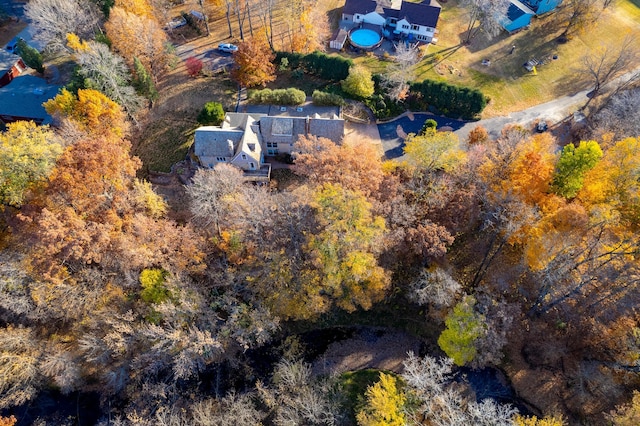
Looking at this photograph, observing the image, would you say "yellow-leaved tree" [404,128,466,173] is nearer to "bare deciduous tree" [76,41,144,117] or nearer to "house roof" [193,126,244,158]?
"house roof" [193,126,244,158]

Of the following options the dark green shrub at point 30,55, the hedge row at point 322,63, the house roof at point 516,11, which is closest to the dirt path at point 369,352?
the hedge row at point 322,63

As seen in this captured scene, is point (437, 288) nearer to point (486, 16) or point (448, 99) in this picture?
Answer: point (448, 99)

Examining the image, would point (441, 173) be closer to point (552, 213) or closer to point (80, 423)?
point (552, 213)

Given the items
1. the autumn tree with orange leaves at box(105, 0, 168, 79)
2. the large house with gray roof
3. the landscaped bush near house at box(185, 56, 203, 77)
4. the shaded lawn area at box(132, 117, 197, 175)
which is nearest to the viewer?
the large house with gray roof

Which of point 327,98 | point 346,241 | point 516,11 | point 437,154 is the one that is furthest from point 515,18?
point 346,241

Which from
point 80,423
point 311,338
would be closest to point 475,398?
point 311,338

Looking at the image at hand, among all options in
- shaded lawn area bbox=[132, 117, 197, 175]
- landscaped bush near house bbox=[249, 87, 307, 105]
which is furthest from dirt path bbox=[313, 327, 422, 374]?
landscaped bush near house bbox=[249, 87, 307, 105]
